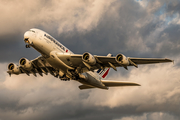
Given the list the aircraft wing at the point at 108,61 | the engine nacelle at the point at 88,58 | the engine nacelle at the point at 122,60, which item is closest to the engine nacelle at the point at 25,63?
the aircraft wing at the point at 108,61

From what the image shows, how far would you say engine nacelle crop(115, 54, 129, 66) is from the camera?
40.9 m

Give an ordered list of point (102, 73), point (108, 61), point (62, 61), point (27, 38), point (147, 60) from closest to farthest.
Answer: point (147, 60), point (27, 38), point (108, 61), point (62, 61), point (102, 73)

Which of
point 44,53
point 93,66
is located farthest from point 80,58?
point 44,53

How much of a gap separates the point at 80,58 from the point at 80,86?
52.2ft

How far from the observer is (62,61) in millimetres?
45469

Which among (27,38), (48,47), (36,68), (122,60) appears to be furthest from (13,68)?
(122,60)

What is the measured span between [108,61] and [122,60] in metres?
3.50

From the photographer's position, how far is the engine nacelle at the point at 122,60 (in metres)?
40.9

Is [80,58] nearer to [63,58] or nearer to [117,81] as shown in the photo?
[63,58]

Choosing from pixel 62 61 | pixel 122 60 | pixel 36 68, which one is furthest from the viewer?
pixel 36 68

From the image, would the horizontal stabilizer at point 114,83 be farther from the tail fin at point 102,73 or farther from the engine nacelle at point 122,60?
the engine nacelle at point 122,60

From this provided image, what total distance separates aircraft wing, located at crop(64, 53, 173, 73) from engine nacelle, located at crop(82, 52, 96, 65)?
23 centimetres

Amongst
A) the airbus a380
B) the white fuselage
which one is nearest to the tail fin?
the airbus a380

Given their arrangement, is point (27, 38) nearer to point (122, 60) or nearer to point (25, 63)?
point (25, 63)
